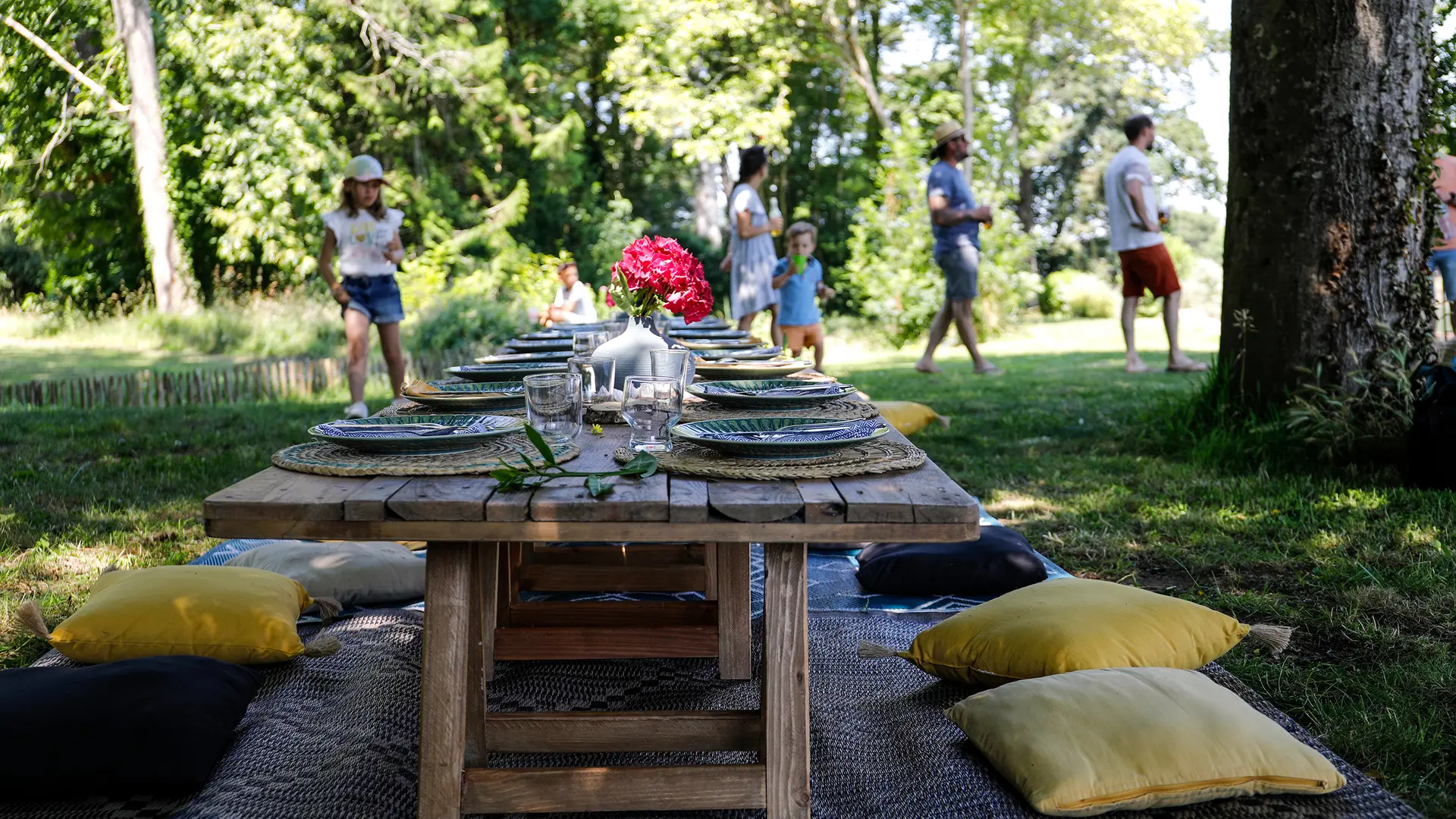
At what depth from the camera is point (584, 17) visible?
19859 mm

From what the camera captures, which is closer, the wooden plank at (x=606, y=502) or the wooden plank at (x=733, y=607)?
the wooden plank at (x=606, y=502)

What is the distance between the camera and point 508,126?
63.7 ft

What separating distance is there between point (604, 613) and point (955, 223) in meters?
6.19

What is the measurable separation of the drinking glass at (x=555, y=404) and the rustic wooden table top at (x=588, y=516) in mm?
383

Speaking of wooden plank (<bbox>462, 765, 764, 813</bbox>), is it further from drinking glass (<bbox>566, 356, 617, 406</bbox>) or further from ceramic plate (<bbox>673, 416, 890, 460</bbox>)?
drinking glass (<bbox>566, 356, 617, 406</bbox>)

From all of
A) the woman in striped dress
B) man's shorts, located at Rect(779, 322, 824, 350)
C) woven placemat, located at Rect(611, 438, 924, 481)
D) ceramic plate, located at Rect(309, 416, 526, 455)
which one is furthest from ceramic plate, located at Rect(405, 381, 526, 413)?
man's shorts, located at Rect(779, 322, 824, 350)

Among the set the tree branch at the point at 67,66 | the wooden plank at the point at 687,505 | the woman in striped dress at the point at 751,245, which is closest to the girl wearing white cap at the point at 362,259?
the woman in striped dress at the point at 751,245

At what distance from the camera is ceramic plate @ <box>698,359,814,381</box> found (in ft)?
9.27

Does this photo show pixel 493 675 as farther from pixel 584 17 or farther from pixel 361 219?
pixel 584 17

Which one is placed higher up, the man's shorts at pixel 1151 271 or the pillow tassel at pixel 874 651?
the man's shorts at pixel 1151 271

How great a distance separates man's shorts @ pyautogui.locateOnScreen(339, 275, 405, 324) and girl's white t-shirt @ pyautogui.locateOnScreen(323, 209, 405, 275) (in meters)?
0.05

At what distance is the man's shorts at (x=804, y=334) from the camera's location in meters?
8.11

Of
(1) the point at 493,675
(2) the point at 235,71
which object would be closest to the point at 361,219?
(1) the point at 493,675

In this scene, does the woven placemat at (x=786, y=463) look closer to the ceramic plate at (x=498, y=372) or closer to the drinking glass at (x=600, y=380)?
the drinking glass at (x=600, y=380)
